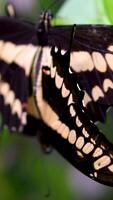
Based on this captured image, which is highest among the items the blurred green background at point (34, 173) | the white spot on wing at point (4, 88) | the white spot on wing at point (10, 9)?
the white spot on wing at point (10, 9)

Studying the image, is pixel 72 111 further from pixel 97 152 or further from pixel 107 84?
pixel 107 84

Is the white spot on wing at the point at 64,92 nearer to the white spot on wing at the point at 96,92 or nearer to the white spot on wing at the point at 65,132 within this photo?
the white spot on wing at the point at 65,132

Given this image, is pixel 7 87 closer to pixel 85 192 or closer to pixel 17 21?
pixel 17 21

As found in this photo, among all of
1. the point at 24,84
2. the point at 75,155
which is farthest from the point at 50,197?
the point at 75,155

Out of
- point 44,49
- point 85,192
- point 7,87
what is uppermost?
point 44,49

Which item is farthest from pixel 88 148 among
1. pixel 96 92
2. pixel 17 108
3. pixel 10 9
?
pixel 10 9

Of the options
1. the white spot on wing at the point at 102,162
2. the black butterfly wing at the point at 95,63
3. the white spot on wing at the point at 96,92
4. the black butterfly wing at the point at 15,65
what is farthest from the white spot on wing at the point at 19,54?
the white spot on wing at the point at 102,162
